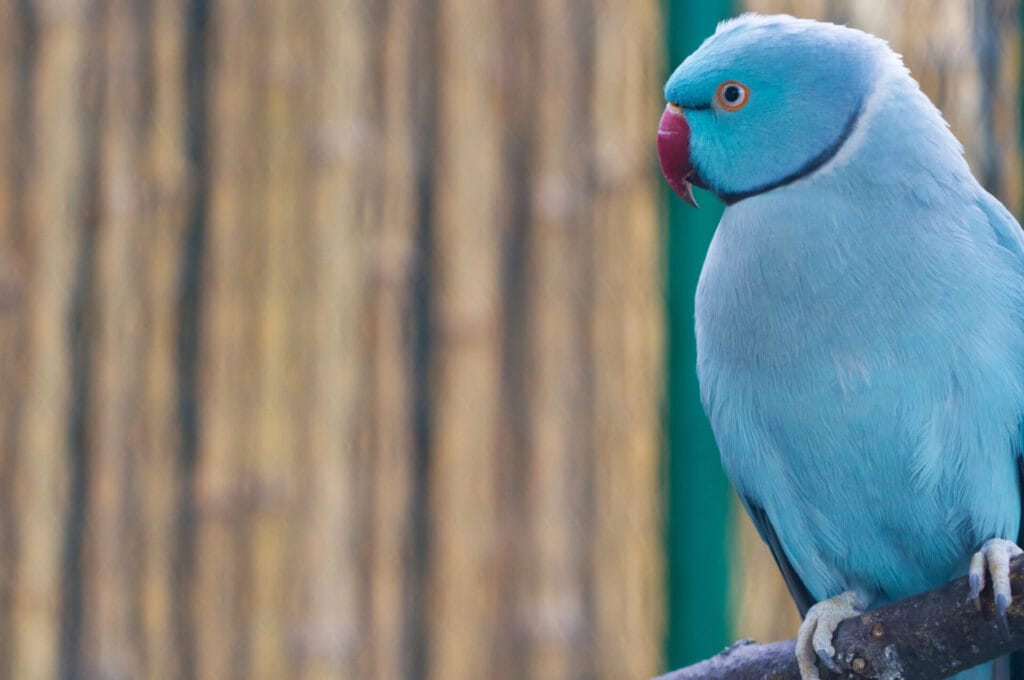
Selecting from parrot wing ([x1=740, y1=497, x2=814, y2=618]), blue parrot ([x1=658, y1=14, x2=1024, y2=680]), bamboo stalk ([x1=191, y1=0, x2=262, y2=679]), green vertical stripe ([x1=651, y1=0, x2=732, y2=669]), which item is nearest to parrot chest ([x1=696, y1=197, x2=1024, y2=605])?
blue parrot ([x1=658, y1=14, x2=1024, y2=680])

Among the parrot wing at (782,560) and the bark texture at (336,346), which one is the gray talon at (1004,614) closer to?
the parrot wing at (782,560)

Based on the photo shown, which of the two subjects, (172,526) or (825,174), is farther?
(172,526)

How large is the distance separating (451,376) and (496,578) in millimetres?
295

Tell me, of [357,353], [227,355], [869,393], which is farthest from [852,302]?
[227,355]

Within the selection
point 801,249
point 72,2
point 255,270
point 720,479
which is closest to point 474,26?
point 255,270

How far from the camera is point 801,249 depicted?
1213 millimetres

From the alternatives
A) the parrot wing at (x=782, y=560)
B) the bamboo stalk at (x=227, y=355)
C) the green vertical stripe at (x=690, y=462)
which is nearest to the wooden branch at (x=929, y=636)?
the parrot wing at (x=782, y=560)

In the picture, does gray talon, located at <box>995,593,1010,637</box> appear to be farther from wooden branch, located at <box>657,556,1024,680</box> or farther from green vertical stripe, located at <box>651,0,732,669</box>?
green vertical stripe, located at <box>651,0,732,669</box>

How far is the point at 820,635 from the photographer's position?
1213 millimetres

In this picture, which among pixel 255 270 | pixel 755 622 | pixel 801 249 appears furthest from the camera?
pixel 255 270

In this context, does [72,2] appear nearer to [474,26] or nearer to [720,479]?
[474,26]

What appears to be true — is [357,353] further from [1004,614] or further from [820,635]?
[1004,614]

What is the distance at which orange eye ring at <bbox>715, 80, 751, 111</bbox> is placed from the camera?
4.13ft

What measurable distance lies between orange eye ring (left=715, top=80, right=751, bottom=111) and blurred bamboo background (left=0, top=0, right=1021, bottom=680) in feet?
2.21
